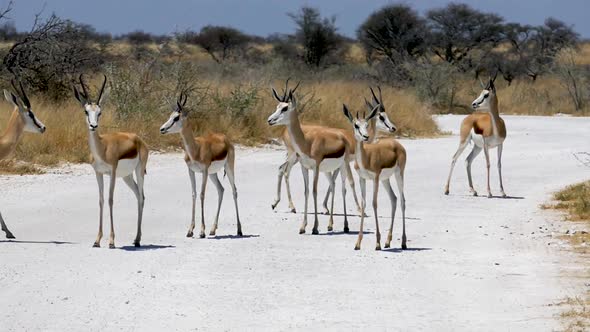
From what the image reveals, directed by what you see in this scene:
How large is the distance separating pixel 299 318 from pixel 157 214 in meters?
6.81

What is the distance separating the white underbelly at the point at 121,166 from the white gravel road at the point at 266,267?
811mm

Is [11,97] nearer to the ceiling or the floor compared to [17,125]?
nearer to the ceiling

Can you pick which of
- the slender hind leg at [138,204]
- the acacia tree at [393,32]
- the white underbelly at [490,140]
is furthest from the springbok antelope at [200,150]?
the acacia tree at [393,32]

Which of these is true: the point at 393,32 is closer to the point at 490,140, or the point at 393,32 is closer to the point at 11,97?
the point at 490,140

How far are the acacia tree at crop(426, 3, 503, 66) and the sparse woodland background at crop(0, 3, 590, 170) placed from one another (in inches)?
3.3

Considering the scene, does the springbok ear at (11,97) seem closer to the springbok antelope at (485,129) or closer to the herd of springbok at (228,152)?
the herd of springbok at (228,152)

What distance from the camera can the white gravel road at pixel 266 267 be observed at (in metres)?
8.46

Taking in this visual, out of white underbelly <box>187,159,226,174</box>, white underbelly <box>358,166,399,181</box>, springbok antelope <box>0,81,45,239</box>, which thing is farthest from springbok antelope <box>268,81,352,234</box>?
springbok antelope <box>0,81,45,239</box>

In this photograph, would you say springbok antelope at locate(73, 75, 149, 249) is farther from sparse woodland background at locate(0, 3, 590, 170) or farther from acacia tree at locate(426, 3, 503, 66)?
acacia tree at locate(426, 3, 503, 66)

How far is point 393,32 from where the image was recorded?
209ft

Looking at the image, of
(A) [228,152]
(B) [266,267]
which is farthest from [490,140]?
(B) [266,267]

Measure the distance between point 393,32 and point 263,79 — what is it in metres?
35.4

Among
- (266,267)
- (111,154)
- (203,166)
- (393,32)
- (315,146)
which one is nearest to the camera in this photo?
(266,267)

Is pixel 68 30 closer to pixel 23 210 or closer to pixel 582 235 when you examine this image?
pixel 23 210
